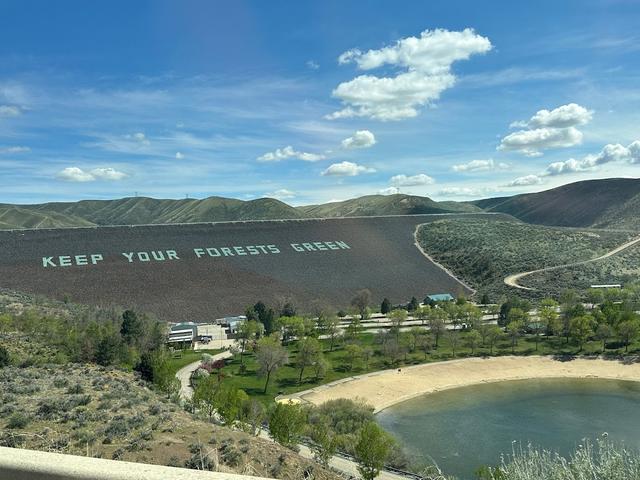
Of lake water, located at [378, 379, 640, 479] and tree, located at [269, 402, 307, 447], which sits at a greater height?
tree, located at [269, 402, 307, 447]

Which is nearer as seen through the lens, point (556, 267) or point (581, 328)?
point (581, 328)

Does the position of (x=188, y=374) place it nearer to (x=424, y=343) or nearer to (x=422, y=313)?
(x=424, y=343)

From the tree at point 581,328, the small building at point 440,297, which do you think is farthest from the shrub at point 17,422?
the small building at point 440,297

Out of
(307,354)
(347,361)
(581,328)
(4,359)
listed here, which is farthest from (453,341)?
(4,359)

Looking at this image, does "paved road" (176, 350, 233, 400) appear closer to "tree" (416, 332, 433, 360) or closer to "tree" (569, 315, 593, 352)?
"tree" (416, 332, 433, 360)

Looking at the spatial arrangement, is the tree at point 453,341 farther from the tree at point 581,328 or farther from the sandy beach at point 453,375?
the tree at point 581,328

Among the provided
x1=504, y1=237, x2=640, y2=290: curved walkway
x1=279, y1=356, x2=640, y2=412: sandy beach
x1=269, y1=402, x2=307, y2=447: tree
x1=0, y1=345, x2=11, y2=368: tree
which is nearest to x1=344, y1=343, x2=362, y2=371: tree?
x1=279, y1=356, x2=640, y2=412: sandy beach

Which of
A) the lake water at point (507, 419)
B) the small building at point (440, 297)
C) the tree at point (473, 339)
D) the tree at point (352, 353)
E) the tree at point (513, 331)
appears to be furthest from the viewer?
the small building at point (440, 297)
